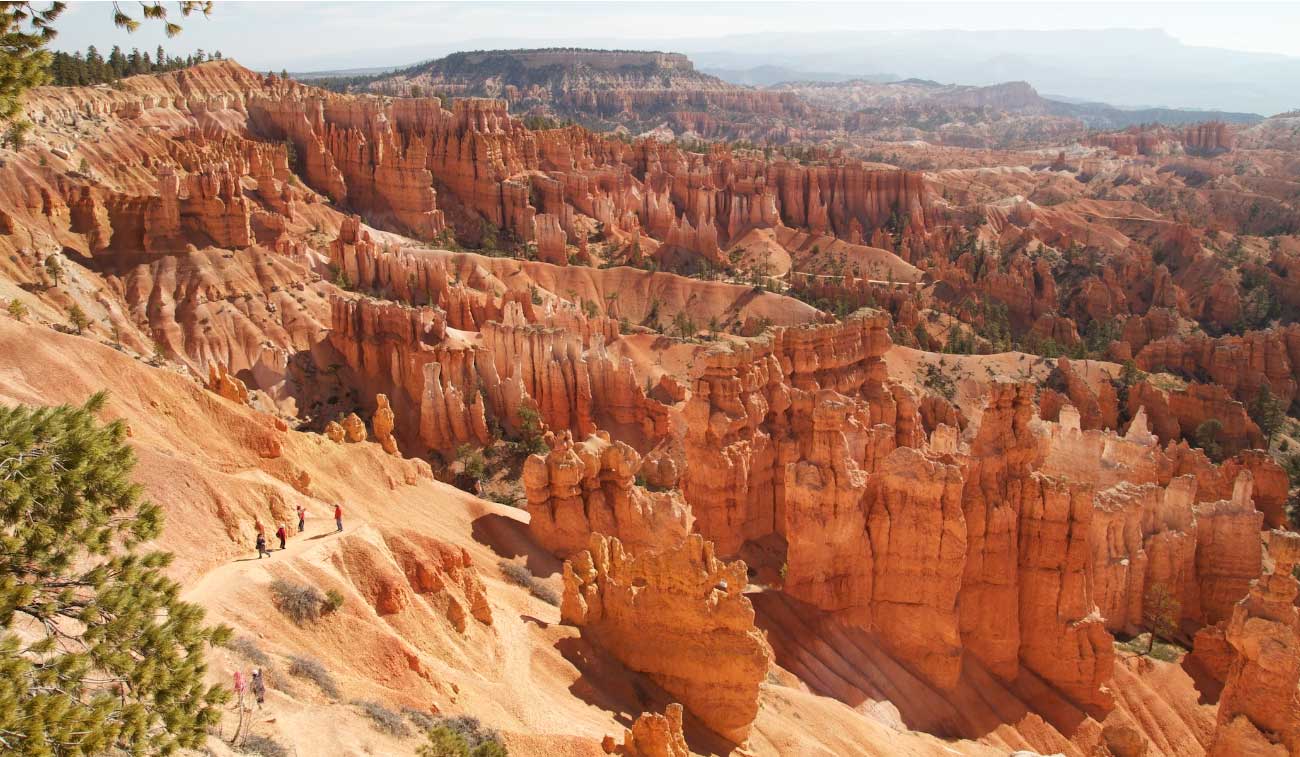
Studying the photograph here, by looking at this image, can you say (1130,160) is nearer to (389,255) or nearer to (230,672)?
(389,255)

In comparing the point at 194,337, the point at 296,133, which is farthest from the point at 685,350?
the point at 296,133

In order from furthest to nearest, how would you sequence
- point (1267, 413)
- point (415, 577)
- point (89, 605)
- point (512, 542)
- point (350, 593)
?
point (1267, 413) < point (512, 542) < point (415, 577) < point (350, 593) < point (89, 605)

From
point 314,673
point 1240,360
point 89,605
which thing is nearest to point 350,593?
point 314,673

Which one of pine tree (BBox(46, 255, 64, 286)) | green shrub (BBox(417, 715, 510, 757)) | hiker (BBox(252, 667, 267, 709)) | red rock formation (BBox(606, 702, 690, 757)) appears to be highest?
pine tree (BBox(46, 255, 64, 286))

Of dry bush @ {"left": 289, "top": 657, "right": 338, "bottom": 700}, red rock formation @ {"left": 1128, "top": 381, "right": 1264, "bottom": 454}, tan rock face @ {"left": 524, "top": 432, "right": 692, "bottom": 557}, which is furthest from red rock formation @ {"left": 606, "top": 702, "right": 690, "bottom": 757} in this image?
red rock formation @ {"left": 1128, "top": 381, "right": 1264, "bottom": 454}

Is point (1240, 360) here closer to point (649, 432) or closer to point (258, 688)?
point (649, 432)

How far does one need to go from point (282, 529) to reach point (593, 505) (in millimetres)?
9450

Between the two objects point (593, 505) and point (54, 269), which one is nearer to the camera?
point (593, 505)

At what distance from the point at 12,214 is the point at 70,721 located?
45410 millimetres

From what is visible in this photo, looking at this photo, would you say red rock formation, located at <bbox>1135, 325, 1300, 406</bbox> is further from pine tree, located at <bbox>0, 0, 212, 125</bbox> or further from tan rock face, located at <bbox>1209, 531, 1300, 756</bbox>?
pine tree, located at <bbox>0, 0, 212, 125</bbox>

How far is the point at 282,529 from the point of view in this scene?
16906 millimetres

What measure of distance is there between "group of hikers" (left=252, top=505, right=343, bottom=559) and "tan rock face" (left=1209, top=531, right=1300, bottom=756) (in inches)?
685

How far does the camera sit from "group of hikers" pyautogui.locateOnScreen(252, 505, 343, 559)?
645 inches

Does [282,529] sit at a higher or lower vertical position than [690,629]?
higher
